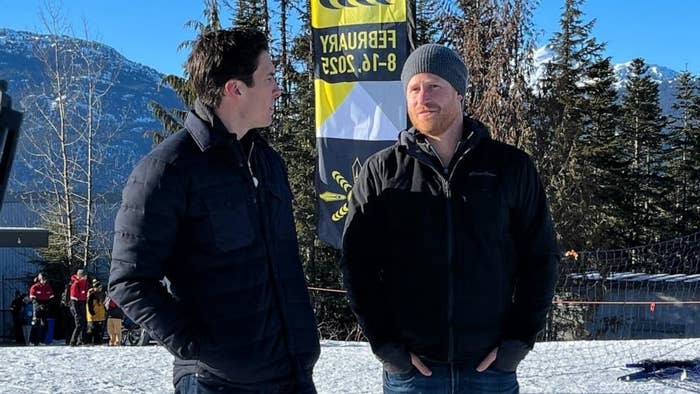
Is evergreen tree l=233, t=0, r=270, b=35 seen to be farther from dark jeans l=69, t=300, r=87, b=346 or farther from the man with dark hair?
the man with dark hair

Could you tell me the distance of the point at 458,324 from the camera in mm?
2018

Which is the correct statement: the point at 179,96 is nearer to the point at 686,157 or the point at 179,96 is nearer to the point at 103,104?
the point at 103,104

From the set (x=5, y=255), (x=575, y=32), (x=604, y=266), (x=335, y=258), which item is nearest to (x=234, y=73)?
(x=604, y=266)

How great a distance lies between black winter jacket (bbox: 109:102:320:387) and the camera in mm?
1727

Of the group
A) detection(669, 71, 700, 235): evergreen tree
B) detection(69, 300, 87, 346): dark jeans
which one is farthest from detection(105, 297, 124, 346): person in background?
detection(669, 71, 700, 235): evergreen tree

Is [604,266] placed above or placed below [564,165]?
below

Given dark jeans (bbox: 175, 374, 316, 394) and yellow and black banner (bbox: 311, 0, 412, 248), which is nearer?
dark jeans (bbox: 175, 374, 316, 394)

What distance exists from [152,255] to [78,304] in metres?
10.9

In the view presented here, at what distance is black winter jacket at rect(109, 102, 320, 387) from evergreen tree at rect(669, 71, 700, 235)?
31.6 meters

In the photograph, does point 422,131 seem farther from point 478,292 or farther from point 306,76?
point 306,76

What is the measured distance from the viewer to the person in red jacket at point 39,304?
13.3 m

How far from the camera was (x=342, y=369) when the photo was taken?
18.7 ft

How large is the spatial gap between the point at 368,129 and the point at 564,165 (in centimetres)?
1444

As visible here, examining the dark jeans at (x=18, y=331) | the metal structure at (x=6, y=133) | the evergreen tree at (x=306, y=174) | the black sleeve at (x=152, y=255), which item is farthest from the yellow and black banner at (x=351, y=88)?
the dark jeans at (x=18, y=331)
